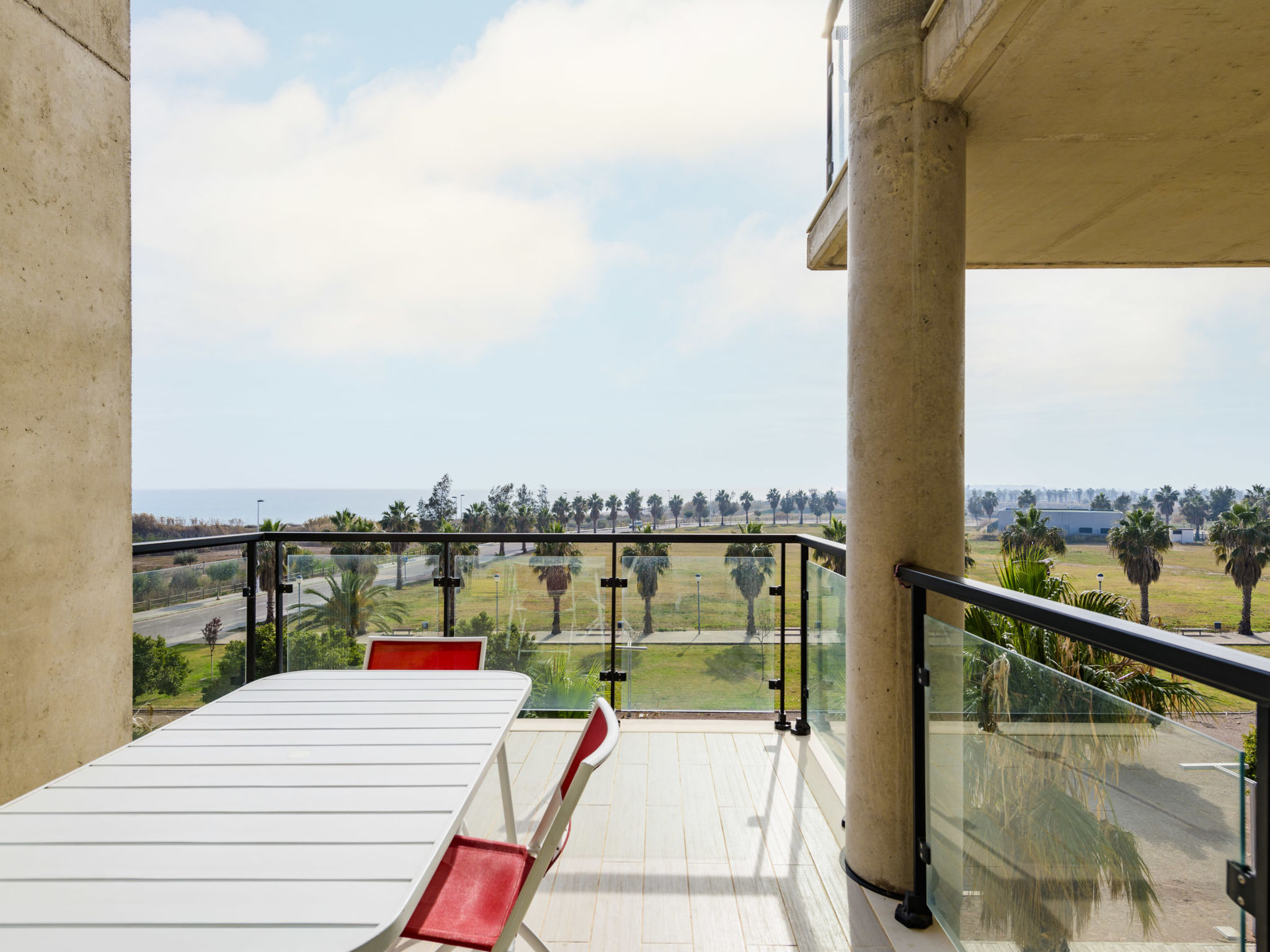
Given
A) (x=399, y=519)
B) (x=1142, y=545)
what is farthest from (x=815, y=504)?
(x=399, y=519)

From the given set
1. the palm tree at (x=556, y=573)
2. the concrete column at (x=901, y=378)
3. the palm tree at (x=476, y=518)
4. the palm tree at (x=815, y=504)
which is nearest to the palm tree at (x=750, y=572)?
the palm tree at (x=556, y=573)

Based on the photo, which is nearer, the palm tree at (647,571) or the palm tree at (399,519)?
the palm tree at (647,571)

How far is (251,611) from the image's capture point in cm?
384

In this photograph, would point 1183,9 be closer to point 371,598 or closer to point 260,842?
point 260,842

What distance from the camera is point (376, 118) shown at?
37.0 meters

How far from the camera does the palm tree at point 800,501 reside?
5231 cm

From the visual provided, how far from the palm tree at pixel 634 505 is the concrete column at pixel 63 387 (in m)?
55.6

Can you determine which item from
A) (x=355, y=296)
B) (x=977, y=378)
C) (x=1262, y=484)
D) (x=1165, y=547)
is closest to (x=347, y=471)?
(x=355, y=296)

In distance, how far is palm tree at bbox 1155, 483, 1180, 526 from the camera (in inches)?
1902

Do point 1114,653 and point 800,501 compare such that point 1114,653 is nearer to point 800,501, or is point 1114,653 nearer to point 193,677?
point 193,677

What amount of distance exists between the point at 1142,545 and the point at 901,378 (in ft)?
167

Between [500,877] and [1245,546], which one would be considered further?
[1245,546]

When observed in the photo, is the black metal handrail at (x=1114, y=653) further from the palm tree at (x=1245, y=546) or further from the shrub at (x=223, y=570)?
the palm tree at (x=1245, y=546)

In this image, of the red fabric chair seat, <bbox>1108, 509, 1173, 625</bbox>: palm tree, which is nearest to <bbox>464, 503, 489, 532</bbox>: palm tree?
<bbox>1108, 509, 1173, 625</bbox>: palm tree
